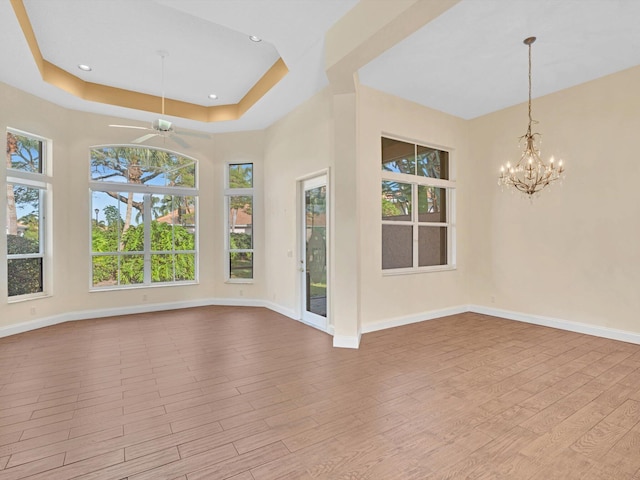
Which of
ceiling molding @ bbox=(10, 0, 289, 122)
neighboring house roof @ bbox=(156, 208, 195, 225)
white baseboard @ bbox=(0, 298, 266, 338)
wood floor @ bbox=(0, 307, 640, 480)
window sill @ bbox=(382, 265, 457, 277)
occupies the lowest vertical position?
wood floor @ bbox=(0, 307, 640, 480)

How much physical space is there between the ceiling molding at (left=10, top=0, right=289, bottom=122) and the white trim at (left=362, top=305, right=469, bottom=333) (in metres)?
3.64

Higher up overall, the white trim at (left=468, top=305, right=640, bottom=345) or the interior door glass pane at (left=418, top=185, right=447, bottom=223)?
the interior door glass pane at (left=418, top=185, right=447, bottom=223)

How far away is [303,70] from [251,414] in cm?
385

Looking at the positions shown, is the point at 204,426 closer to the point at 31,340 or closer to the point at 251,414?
the point at 251,414

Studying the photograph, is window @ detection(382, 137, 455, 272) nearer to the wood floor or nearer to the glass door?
the glass door

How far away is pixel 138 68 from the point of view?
4715mm

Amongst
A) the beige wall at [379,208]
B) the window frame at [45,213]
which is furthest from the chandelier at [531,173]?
the window frame at [45,213]

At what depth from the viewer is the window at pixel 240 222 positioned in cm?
677

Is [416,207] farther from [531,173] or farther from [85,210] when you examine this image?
[85,210]

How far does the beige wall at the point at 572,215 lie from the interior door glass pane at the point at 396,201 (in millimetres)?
1524

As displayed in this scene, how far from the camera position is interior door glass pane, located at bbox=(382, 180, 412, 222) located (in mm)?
5055

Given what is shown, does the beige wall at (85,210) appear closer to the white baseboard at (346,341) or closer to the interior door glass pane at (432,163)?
the white baseboard at (346,341)

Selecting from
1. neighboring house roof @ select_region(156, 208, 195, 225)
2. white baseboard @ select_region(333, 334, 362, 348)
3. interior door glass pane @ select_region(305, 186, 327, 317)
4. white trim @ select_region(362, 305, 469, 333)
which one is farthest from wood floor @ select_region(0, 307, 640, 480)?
neighboring house roof @ select_region(156, 208, 195, 225)

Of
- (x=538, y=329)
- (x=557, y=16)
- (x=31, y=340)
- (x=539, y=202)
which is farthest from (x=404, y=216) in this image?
(x=31, y=340)
